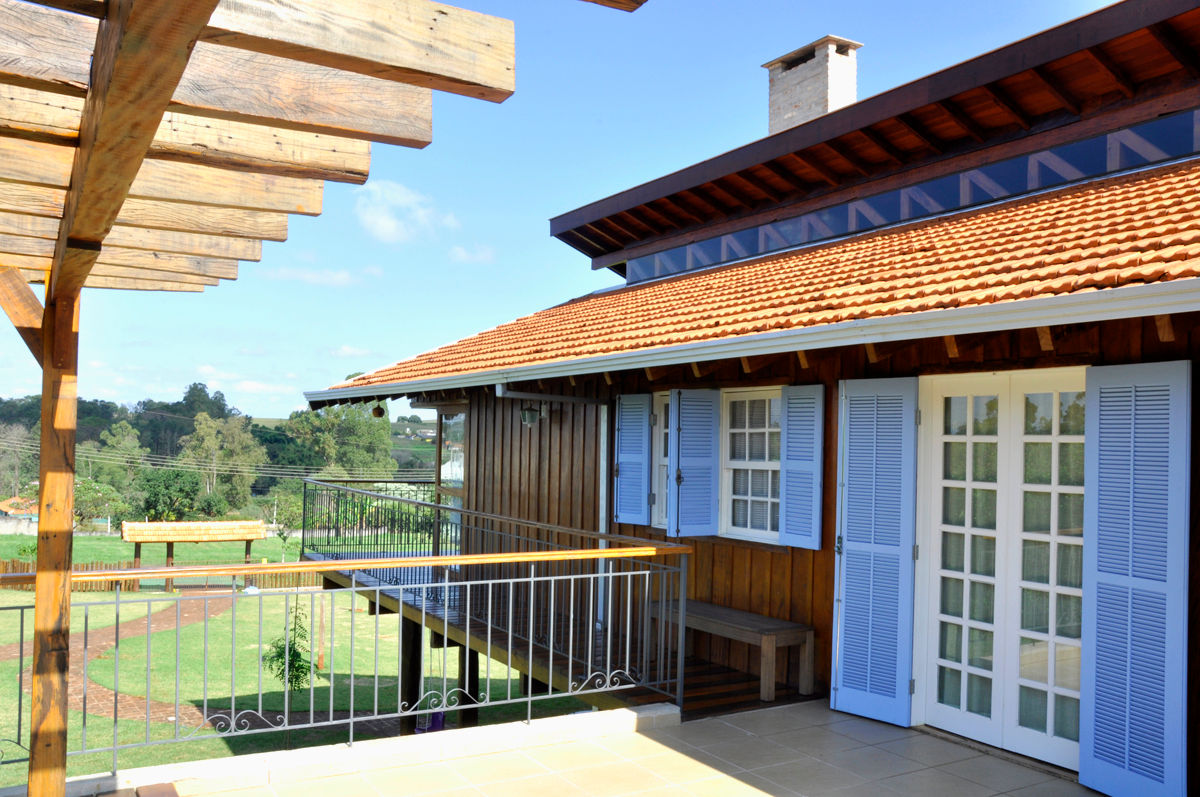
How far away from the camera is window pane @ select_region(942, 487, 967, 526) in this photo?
5465 millimetres

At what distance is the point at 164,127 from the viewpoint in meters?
2.74

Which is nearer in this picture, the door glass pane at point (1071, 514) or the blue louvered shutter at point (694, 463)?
the door glass pane at point (1071, 514)

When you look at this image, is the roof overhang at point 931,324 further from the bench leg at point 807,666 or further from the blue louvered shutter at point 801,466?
the bench leg at point 807,666

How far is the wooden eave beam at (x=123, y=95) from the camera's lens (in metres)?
1.58

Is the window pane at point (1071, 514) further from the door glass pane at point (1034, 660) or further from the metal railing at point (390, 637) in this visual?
the metal railing at point (390, 637)

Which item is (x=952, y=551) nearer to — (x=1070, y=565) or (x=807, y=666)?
(x=1070, y=565)

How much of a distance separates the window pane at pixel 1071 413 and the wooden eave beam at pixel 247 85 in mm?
3891

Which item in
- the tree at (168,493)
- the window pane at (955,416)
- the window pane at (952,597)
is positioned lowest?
the tree at (168,493)

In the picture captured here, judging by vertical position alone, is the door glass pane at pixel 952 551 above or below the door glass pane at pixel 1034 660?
above

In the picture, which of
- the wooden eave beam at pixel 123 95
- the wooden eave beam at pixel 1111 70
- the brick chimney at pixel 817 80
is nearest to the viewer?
the wooden eave beam at pixel 123 95

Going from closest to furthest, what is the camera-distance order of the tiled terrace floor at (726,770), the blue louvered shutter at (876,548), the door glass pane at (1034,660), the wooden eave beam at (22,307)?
the wooden eave beam at (22,307) → the tiled terrace floor at (726,770) → the door glass pane at (1034,660) → the blue louvered shutter at (876,548)

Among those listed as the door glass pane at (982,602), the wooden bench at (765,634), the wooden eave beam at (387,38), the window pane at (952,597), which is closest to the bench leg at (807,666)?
the wooden bench at (765,634)

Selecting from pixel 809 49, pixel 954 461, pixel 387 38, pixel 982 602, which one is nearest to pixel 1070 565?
pixel 982 602

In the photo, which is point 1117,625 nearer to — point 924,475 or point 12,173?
point 924,475
